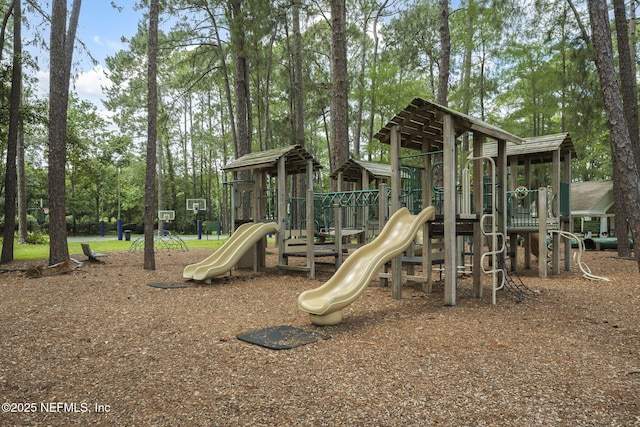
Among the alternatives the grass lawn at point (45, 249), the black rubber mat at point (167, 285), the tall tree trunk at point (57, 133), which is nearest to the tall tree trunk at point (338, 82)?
the black rubber mat at point (167, 285)

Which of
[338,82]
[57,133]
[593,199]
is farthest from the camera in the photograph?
[593,199]

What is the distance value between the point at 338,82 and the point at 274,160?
3.40m

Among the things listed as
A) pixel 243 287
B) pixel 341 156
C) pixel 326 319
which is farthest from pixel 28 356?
pixel 341 156

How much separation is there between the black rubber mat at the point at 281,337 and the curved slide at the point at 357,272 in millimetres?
317

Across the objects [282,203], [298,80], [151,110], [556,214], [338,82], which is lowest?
[556,214]

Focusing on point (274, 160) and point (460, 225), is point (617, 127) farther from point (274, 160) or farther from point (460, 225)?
point (274, 160)

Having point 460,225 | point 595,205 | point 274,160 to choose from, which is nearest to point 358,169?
point 274,160

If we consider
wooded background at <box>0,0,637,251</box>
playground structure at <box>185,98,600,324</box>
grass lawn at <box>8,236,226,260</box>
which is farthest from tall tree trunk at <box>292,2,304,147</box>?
grass lawn at <box>8,236,226,260</box>

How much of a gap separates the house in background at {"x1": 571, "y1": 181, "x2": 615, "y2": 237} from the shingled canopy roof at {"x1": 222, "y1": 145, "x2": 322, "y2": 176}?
18062 mm

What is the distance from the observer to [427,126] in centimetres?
751

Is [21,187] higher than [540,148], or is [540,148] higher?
[540,148]

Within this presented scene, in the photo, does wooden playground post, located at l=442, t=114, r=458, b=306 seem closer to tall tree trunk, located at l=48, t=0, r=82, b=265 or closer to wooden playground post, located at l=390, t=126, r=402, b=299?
wooden playground post, located at l=390, t=126, r=402, b=299

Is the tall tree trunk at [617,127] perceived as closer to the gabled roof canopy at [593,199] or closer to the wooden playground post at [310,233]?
the wooden playground post at [310,233]

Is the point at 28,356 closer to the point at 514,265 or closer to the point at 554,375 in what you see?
the point at 554,375
